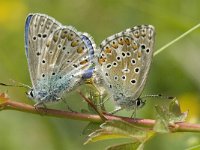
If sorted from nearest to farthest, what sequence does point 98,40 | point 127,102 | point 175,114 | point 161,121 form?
point 161,121 → point 175,114 → point 127,102 → point 98,40

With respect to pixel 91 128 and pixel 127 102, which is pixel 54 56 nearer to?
pixel 127 102

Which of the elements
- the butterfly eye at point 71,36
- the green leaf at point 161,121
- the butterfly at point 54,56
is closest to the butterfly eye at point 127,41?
the butterfly at point 54,56

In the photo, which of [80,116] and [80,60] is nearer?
Answer: [80,116]

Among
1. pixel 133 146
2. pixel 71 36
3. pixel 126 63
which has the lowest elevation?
pixel 133 146

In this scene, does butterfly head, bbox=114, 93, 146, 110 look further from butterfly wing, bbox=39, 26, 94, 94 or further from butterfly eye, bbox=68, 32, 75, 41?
butterfly eye, bbox=68, 32, 75, 41

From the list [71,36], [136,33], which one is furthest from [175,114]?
[71,36]

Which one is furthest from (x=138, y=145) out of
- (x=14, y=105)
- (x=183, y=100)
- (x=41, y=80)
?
(x=183, y=100)

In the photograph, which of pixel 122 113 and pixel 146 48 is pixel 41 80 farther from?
pixel 122 113
